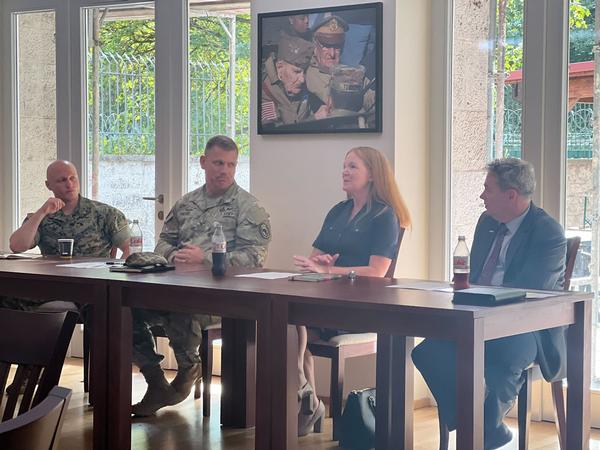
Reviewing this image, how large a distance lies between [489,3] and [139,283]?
2.11 metres

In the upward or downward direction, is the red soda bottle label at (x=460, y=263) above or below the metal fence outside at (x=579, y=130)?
below

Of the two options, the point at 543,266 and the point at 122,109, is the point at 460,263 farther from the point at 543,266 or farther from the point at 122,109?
the point at 122,109

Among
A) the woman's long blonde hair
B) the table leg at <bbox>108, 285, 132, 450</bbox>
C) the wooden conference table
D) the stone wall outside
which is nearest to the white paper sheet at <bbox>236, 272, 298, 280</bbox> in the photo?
the wooden conference table

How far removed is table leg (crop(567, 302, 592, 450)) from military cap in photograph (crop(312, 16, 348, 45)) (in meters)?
2.01

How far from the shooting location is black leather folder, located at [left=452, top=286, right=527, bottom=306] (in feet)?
10.3

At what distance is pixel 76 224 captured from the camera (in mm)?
5297

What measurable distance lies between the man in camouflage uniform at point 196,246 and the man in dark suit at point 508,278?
122 cm

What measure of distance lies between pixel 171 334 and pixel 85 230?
0.90 metres

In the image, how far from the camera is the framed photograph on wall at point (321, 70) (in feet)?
16.0

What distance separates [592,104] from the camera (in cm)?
444

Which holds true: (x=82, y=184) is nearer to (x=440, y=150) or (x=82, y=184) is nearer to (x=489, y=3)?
(x=440, y=150)

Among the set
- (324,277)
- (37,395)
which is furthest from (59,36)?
(37,395)

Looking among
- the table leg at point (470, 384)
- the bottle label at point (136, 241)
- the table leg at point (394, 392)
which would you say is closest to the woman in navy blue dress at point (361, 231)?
the table leg at point (394, 392)

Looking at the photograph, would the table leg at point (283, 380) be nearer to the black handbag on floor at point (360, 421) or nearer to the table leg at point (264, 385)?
the table leg at point (264, 385)
